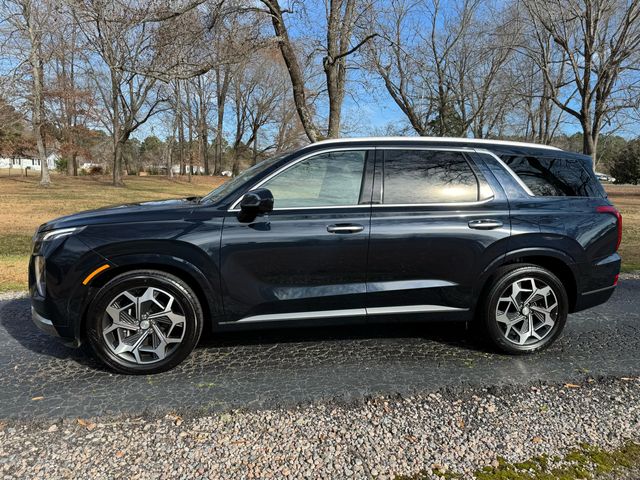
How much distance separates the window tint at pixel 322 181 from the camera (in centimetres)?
335

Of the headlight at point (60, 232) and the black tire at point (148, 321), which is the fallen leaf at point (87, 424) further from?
the headlight at point (60, 232)

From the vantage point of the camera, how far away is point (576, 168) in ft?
12.4

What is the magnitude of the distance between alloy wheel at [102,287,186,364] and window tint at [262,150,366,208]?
1.18m

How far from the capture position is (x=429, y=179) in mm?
3500

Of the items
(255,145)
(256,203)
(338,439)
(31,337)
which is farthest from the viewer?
(255,145)

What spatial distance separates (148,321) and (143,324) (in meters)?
0.04

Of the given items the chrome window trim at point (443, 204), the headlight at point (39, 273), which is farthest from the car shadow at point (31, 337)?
the chrome window trim at point (443, 204)

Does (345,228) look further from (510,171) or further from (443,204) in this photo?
(510,171)

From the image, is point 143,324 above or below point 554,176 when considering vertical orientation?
below

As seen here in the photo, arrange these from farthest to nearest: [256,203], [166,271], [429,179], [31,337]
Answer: [31,337] < [429,179] < [166,271] < [256,203]

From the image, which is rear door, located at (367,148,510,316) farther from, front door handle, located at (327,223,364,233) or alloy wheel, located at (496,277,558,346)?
alloy wheel, located at (496,277,558,346)

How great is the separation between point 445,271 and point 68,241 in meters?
2.88

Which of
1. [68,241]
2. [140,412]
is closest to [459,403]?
[140,412]

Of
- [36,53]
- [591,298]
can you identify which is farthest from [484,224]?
[36,53]
